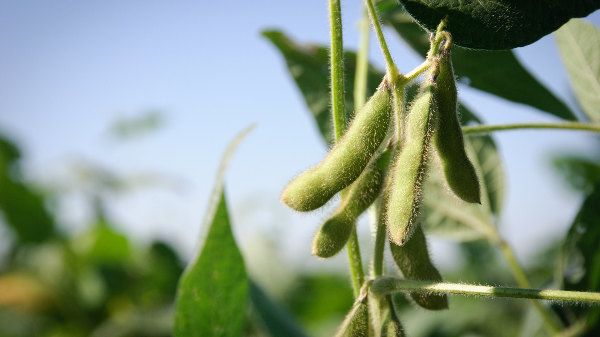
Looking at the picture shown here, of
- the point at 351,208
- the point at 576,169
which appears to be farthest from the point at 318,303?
the point at 351,208

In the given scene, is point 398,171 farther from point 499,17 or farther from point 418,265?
point 499,17

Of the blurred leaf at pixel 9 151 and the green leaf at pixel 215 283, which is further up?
the green leaf at pixel 215 283

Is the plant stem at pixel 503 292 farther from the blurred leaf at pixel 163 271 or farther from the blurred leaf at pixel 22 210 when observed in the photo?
the blurred leaf at pixel 22 210

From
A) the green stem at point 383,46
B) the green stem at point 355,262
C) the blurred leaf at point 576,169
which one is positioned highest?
the green stem at point 383,46

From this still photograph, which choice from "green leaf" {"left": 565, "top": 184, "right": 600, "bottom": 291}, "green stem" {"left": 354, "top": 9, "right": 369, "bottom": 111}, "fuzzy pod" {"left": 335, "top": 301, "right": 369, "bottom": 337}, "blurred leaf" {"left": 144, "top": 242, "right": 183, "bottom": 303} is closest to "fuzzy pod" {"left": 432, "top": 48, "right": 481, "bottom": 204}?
"fuzzy pod" {"left": 335, "top": 301, "right": 369, "bottom": 337}

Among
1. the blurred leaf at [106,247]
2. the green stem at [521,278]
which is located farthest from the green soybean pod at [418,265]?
the blurred leaf at [106,247]

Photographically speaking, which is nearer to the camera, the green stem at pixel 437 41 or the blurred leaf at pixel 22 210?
the green stem at pixel 437 41

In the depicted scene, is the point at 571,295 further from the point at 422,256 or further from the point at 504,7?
the point at 504,7
